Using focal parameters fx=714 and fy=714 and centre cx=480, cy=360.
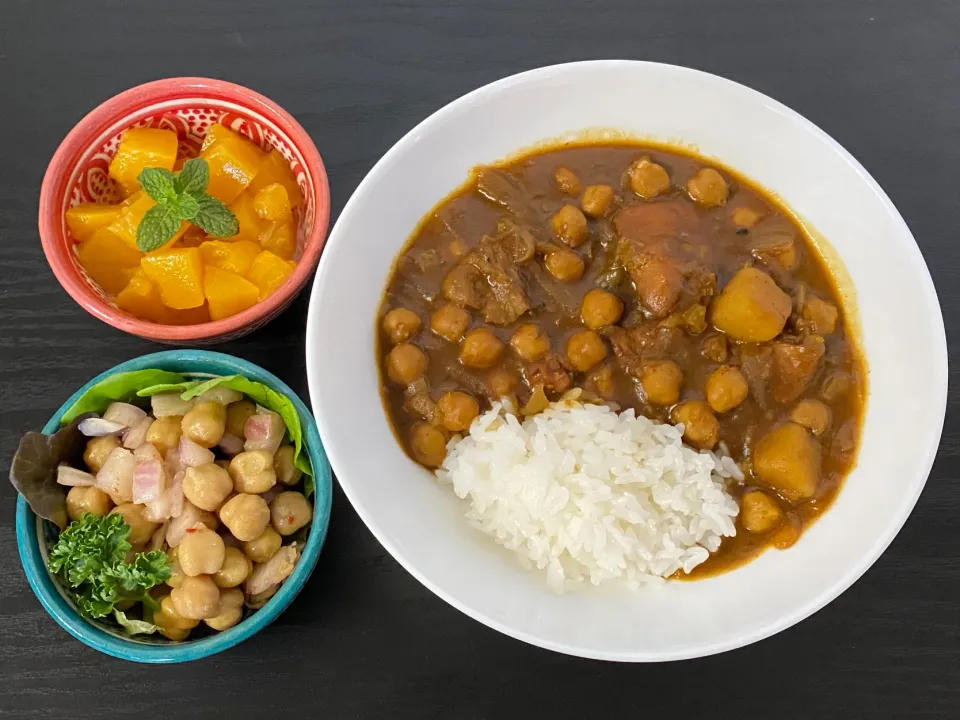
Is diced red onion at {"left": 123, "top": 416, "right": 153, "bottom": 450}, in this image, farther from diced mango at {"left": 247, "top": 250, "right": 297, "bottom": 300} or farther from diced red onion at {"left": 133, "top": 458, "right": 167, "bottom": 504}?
diced mango at {"left": 247, "top": 250, "right": 297, "bottom": 300}

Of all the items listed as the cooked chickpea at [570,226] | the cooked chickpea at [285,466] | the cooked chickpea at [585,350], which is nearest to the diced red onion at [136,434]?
the cooked chickpea at [285,466]

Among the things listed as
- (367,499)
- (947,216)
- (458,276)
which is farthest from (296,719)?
(947,216)

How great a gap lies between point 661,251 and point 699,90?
537mm

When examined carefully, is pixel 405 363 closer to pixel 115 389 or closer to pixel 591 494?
pixel 591 494

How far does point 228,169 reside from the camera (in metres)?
2.42

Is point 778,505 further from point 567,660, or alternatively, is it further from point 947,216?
point 947,216

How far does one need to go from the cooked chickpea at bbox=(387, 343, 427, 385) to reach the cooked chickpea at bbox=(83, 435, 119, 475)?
91 cm

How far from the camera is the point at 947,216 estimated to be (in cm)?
279

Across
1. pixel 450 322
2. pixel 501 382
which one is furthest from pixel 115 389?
pixel 501 382

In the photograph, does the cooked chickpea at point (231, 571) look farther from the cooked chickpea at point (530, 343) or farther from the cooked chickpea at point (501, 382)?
the cooked chickpea at point (530, 343)

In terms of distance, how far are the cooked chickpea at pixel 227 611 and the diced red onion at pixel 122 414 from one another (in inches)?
24.9

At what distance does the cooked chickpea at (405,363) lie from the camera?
235 cm

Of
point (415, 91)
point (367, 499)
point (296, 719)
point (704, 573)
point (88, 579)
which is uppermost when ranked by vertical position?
point (415, 91)

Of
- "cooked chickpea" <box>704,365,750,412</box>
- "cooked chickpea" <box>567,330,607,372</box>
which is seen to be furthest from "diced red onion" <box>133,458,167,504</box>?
"cooked chickpea" <box>704,365,750,412</box>
